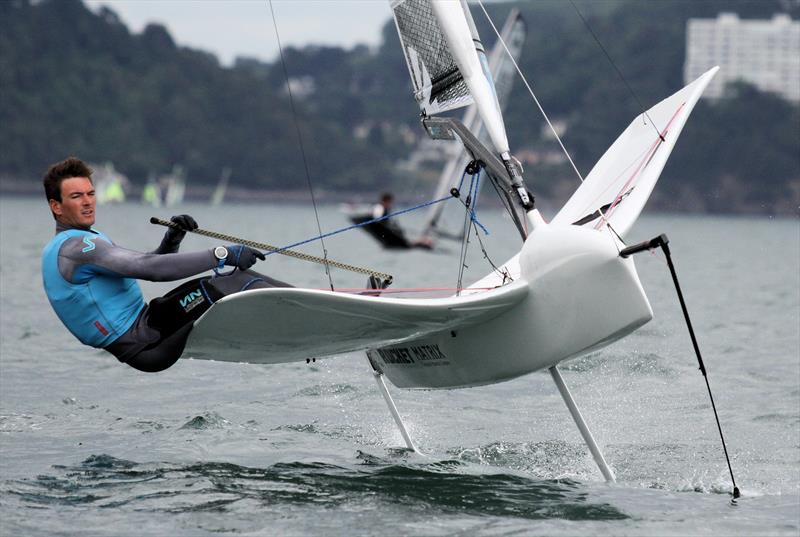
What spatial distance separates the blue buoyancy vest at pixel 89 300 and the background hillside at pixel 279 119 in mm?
65774

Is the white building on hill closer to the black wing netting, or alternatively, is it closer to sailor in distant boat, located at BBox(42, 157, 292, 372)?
the black wing netting

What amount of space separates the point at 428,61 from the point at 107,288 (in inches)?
72.5

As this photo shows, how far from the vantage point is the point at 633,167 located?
18.5 feet

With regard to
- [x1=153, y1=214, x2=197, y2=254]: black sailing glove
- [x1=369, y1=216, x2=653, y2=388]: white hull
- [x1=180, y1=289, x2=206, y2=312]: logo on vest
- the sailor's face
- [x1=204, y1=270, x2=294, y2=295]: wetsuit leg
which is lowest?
[x1=369, y1=216, x2=653, y2=388]: white hull

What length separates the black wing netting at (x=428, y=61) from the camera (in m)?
5.43

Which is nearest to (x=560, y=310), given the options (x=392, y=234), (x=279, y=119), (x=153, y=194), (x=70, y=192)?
(x=70, y=192)

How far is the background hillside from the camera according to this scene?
75.0m

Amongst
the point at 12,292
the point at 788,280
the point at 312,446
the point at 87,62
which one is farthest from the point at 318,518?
the point at 87,62

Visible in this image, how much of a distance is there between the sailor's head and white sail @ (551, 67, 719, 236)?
186cm

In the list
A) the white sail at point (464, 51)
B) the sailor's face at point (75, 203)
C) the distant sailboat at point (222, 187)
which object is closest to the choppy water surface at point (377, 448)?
the sailor's face at point (75, 203)

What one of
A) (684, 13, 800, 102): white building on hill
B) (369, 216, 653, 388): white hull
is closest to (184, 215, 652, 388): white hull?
(369, 216, 653, 388): white hull

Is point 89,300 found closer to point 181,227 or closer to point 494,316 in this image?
point 181,227

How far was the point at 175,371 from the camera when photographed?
759cm

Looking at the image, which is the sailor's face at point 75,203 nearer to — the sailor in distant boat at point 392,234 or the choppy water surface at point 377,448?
the choppy water surface at point 377,448
